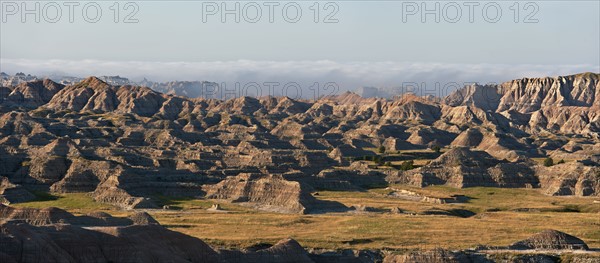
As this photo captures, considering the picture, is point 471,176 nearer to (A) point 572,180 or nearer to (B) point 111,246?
(A) point 572,180

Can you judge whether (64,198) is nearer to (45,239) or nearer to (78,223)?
(78,223)

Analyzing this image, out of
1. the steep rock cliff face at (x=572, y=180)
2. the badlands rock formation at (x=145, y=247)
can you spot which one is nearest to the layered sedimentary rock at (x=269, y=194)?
the badlands rock formation at (x=145, y=247)

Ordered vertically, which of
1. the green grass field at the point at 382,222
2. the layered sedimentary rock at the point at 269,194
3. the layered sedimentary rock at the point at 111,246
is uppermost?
the layered sedimentary rock at the point at 111,246

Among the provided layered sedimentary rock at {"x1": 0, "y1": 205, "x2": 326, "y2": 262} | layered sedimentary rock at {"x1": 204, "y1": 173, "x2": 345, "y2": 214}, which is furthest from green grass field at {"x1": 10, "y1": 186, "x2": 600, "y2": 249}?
layered sedimentary rock at {"x1": 0, "y1": 205, "x2": 326, "y2": 262}

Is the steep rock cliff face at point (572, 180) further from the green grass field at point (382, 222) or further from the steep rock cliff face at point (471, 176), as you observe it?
the green grass field at point (382, 222)

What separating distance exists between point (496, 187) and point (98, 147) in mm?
89312

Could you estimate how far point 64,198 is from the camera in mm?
132250

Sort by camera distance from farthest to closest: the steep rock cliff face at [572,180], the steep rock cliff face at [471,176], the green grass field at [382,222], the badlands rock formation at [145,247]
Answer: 1. the steep rock cliff face at [471,176]
2. the steep rock cliff face at [572,180]
3. the green grass field at [382,222]
4. the badlands rock formation at [145,247]

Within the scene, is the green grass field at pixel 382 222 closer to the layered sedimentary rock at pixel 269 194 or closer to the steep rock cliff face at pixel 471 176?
the layered sedimentary rock at pixel 269 194

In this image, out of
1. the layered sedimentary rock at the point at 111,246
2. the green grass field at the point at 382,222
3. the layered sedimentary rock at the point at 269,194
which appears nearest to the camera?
the layered sedimentary rock at the point at 111,246

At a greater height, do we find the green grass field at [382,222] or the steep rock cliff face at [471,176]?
the steep rock cliff face at [471,176]

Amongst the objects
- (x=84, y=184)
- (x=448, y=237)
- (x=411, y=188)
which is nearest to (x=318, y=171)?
Answer: (x=411, y=188)

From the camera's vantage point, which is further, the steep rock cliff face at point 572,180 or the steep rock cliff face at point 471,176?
the steep rock cliff face at point 471,176

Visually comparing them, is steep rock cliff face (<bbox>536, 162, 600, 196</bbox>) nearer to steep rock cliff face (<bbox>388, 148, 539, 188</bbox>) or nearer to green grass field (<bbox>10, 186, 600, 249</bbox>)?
steep rock cliff face (<bbox>388, 148, 539, 188</bbox>)
